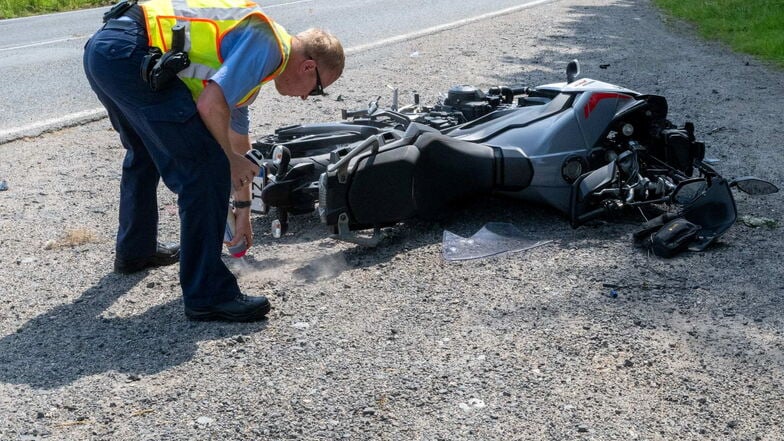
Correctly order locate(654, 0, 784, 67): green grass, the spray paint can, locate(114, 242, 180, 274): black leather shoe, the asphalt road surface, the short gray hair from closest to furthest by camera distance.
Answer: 1. the short gray hair
2. the spray paint can
3. locate(114, 242, 180, 274): black leather shoe
4. the asphalt road surface
5. locate(654, 0, 784, 67): green grass

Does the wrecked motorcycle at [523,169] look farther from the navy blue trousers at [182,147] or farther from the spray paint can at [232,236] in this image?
the navy blue trousers at [182,147]

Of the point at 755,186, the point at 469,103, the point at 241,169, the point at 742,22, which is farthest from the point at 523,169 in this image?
the point at 742,22

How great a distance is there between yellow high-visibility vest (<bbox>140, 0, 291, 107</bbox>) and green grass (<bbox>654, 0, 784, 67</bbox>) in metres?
8.16

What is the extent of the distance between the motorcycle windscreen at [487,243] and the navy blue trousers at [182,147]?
129 centimetres

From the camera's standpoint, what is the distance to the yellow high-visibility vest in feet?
12.9

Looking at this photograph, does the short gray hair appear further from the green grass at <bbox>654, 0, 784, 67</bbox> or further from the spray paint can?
the green grass at <bbox>654, 0, 784, 67</bbox>

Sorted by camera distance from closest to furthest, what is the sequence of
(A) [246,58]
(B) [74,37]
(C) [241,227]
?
(A) [246,58]
(C) [241,227]
(B) [74,37]

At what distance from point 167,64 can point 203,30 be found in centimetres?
A: 22

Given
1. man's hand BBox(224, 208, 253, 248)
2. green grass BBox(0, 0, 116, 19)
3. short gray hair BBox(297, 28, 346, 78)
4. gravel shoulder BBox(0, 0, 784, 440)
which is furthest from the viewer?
green grass BBox(0, 0, 116, 19)

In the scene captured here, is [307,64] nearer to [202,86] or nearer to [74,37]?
[202,86]

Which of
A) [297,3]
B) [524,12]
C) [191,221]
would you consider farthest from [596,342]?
[297,3]

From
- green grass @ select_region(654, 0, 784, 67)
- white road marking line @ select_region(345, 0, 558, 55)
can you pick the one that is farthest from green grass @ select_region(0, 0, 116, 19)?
green grass @ select_region(654, 0, 784, 67)

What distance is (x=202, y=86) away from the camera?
13.3ft

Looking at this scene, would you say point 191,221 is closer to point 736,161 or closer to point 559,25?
point 736,161
